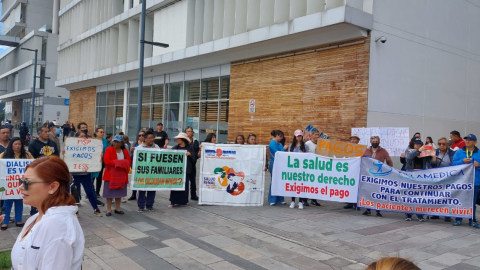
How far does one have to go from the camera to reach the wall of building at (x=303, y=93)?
1421cm

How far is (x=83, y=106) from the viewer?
36250 millimetres

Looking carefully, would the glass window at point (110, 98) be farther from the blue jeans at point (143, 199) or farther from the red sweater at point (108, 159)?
the red sweater at point (108, 159)

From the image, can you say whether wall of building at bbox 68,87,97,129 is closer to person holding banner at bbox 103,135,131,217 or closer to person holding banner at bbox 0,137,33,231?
person holding banner at bbox 103,135,131,217

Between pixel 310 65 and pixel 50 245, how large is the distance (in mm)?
14536

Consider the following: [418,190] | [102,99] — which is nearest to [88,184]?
[418,190]

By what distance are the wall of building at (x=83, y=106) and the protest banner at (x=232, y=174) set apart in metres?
27.2

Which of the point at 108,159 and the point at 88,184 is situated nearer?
the point at 108,159

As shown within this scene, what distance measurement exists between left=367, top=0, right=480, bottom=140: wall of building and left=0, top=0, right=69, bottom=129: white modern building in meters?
35.1

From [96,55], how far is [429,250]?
29662 mm

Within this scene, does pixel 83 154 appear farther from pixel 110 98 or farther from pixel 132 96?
pixel 110 98

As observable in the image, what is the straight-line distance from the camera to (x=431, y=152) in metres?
8.79

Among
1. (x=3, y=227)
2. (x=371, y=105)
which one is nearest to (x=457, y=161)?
(x=371, y=105)

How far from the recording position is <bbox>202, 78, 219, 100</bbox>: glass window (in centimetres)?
2105

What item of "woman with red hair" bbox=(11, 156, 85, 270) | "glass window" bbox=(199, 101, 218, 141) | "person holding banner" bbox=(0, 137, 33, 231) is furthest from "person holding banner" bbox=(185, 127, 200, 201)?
"glass window" bbox=(199, 101, 218, 141)
